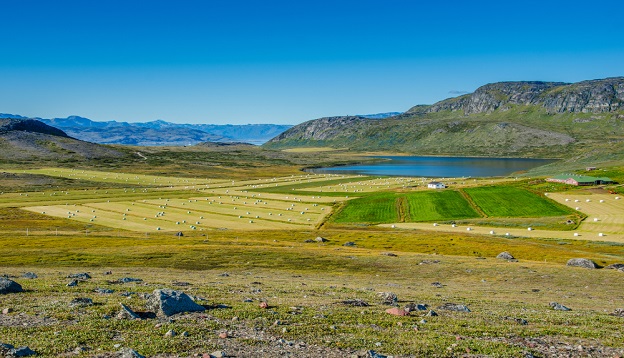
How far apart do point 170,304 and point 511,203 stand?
A: 5178 inches

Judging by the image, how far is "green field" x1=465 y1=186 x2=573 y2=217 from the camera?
123981 millimetres

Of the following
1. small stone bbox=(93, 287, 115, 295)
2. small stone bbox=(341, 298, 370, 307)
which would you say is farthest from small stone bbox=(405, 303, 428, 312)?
small stone bbox=(93, 287, 115, 295)

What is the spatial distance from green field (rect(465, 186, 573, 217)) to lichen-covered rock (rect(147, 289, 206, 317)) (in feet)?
376

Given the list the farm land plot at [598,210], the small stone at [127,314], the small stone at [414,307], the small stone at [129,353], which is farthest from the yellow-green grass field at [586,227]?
the small stone at [129,353]

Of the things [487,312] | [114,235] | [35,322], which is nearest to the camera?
[35,322]

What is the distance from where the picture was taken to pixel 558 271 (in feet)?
181

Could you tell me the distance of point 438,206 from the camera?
447 feet

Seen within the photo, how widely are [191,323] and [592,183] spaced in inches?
7387

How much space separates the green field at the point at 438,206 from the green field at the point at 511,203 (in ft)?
14.9

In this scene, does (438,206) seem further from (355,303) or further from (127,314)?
(127,314)

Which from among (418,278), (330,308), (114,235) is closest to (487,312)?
(330,308)

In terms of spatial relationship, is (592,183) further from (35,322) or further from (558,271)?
(35,322)

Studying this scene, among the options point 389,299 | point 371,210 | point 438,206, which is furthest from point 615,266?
point 371,210

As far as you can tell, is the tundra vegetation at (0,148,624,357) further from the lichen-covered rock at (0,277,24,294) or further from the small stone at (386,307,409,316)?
the lichen-covered rock at (0,277,24,294)
